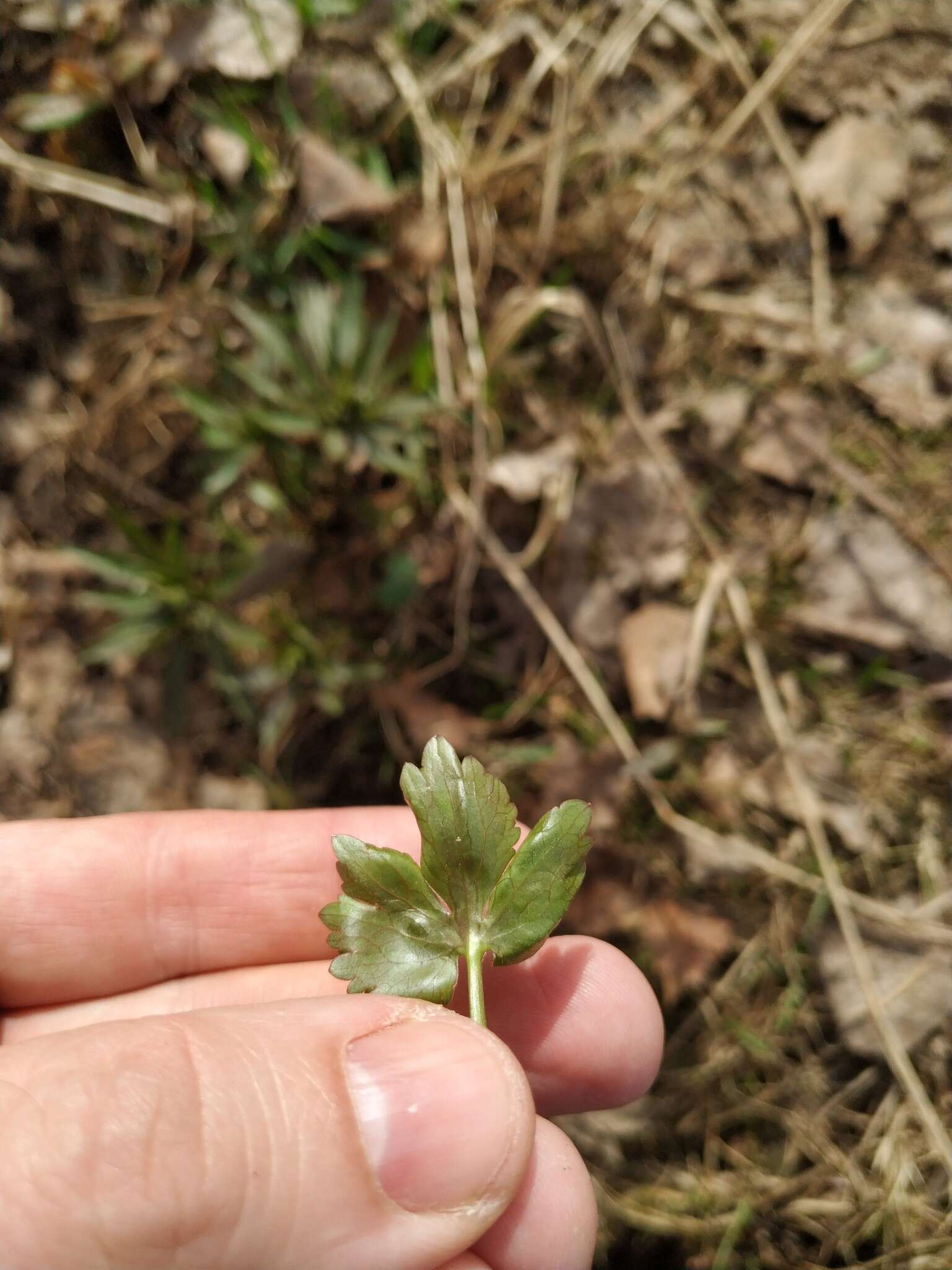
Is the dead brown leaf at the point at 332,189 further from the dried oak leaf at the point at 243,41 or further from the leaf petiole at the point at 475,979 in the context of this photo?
the leaf petiole at the point at 475,979

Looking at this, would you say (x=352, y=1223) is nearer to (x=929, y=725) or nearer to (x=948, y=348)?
(x=929, y=725)

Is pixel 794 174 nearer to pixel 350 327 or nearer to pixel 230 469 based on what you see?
pixel 350 327

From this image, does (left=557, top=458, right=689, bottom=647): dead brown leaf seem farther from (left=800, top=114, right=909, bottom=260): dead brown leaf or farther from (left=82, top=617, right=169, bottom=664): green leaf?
(left=82, top=617, right=169, bottom=664): green leaf

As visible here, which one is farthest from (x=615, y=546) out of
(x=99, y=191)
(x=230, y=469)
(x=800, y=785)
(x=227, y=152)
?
(x=99, y=191)

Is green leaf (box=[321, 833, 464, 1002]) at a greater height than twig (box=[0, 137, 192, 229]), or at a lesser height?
lesser

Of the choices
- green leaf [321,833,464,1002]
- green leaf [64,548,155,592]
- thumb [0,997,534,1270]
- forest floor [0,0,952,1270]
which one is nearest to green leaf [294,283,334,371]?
forest floor [0,0,952,1270]
